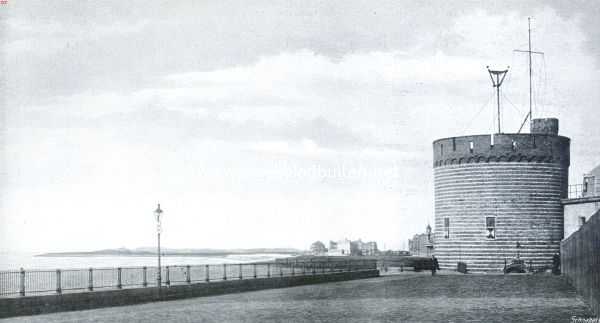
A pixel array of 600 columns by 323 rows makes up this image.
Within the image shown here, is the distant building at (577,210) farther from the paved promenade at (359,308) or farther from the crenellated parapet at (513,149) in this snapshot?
the paved promenade at (359,308)

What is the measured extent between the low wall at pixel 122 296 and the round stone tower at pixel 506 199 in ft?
54.6

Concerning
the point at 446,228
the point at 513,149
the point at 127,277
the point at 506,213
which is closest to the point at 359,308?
the point at 506,213

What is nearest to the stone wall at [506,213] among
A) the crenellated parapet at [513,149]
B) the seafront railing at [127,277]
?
the crenellated parapet at [513,149]

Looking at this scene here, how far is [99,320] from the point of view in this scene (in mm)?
17875

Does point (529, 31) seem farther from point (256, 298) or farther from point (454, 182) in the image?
point (256, 298)

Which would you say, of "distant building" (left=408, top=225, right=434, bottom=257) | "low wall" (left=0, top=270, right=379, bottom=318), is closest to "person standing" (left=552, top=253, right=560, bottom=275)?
"low wall" (left=0, top=270, right=379, bottom=318)

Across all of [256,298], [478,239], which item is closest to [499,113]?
[478,239]

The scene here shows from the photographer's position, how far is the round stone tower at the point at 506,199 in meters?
45.8

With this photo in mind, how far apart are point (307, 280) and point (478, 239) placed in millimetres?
15336

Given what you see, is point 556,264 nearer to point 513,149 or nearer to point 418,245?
point 513,149

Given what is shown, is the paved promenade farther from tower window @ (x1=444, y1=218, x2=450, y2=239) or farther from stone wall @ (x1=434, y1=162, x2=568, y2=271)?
tower window @ (x1=444, y1=218, x2=450, y2=239)

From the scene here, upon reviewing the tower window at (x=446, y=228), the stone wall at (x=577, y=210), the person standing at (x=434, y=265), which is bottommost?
the person standing at (x=434, y=265)

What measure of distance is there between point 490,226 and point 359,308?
27.4 m

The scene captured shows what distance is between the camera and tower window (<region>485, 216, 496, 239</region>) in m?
46.1
